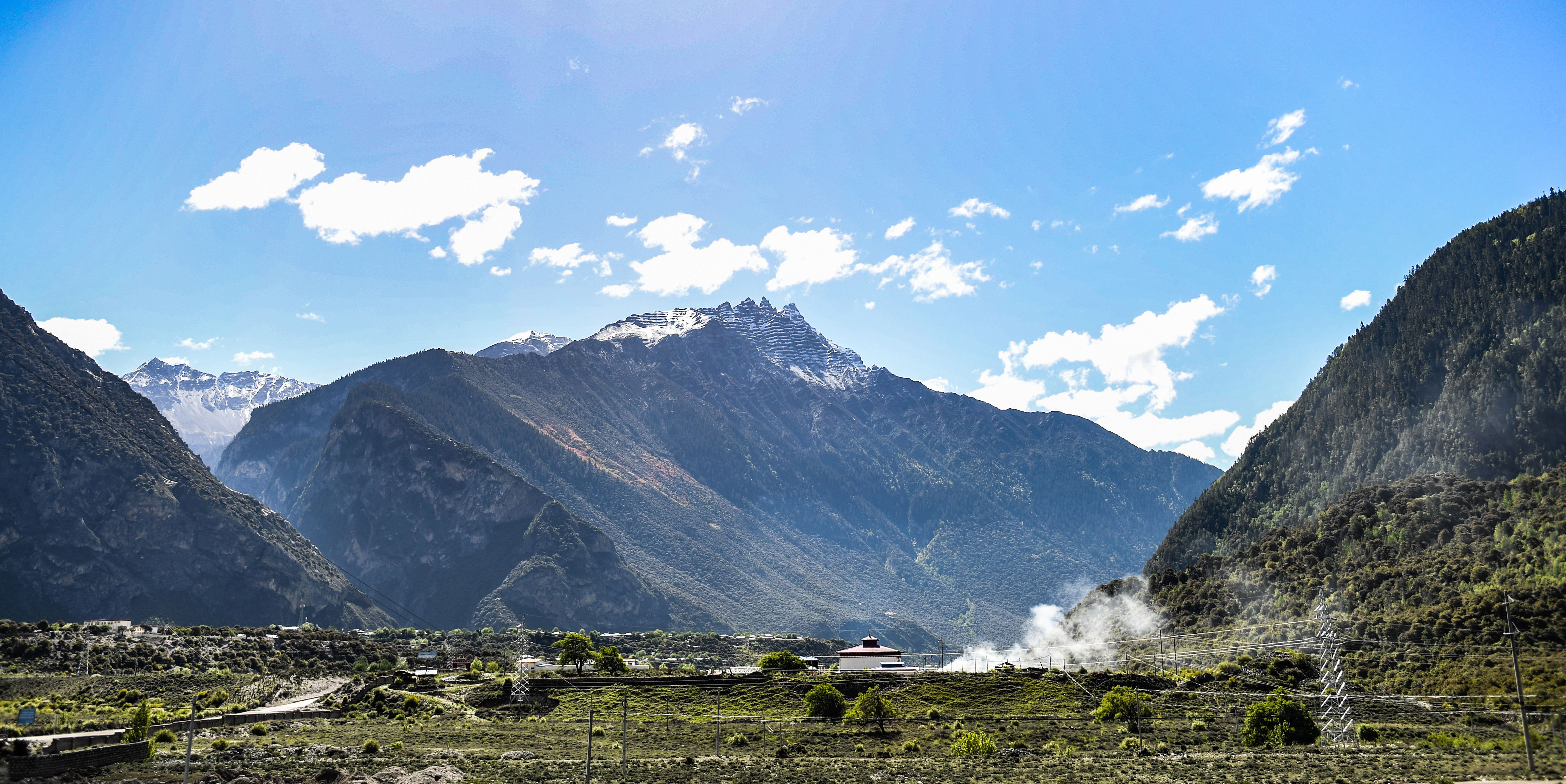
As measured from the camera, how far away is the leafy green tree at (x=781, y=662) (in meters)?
114

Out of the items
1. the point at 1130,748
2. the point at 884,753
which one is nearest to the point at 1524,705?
the point at 1130,748

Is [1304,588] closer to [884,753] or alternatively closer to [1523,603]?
[1523,603]

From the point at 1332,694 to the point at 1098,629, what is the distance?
8315 cm

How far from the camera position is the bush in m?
60.4

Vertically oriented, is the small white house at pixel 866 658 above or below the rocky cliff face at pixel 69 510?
below

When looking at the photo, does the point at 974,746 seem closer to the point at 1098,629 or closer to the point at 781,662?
the point at 781,662

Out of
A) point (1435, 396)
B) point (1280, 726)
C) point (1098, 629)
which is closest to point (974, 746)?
point (1280, 726)

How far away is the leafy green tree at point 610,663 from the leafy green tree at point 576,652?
5.74ft

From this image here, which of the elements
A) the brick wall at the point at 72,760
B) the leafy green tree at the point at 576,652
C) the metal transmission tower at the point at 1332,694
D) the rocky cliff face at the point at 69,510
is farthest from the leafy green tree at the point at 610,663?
the rocky cliff face at the point at 69,510

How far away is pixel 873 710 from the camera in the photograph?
75.6 m

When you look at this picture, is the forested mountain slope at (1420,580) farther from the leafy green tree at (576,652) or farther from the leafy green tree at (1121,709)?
the leafy green tree at (576,652)

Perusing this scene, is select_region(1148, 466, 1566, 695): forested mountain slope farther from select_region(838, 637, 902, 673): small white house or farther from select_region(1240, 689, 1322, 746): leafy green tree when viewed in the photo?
select_region(838, 637, 902, 673): small white house

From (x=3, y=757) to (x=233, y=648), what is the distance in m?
69.6

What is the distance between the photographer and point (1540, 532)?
93250 mm
